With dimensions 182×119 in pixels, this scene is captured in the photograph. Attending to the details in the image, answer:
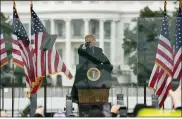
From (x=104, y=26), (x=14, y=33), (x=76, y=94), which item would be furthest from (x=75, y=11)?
(x=76, y=94)

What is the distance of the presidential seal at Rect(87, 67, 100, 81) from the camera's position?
16953 mm

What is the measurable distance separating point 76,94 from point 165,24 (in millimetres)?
5004

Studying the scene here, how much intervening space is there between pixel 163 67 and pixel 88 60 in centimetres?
310

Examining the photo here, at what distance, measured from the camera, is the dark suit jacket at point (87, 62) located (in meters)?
17.7

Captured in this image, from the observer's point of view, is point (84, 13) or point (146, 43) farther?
point (84, 13)

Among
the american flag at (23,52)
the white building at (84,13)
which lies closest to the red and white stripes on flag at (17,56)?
the american flag at (23,52)

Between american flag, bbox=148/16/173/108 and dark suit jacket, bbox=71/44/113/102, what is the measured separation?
1524 millimetres

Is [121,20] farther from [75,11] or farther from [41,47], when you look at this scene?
[41,47]

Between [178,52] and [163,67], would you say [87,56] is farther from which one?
[178,52]

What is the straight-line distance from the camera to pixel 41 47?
22.7 metres

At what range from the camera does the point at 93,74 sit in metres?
17.2

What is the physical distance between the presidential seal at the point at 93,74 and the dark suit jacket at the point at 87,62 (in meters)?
0.13

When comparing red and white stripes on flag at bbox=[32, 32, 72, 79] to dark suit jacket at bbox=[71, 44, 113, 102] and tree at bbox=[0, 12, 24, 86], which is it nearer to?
tree at bbox=[0, 12, 24, 86]

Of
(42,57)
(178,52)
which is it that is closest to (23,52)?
(42,57)
